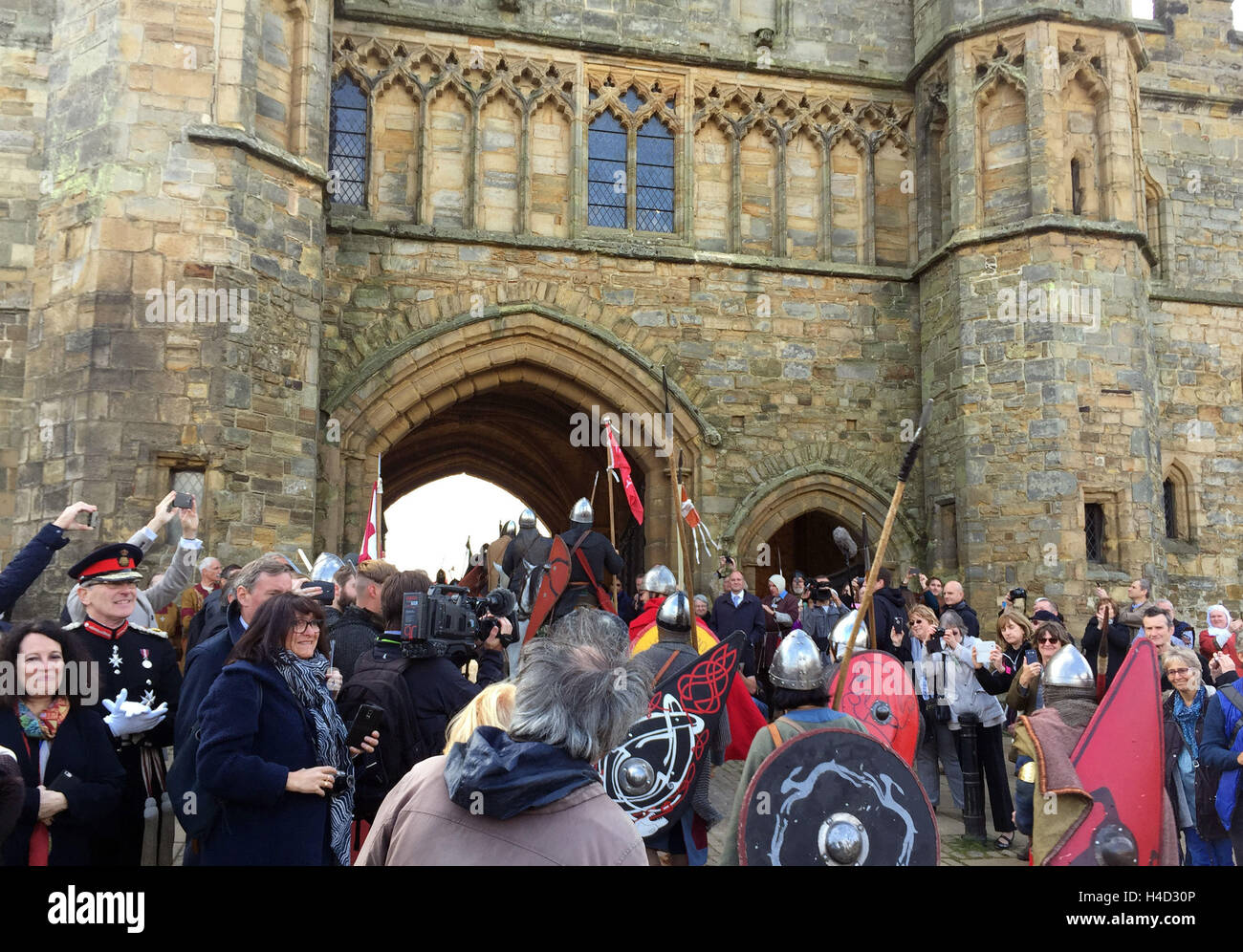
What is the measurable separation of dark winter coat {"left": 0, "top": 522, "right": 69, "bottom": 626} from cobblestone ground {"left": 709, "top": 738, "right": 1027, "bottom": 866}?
12.6 ft

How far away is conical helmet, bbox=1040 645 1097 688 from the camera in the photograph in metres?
4.16

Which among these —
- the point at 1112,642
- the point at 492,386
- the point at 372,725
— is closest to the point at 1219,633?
the point at 1112,642

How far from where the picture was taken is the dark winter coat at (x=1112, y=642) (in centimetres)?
714

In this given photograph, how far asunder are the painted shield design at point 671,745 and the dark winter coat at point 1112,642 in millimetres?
3517

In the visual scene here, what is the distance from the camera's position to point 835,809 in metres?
3.29

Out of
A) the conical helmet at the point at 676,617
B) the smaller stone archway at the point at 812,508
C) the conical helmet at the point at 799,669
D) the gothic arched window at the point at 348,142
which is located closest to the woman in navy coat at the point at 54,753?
the conical helmet at the point at 799,669

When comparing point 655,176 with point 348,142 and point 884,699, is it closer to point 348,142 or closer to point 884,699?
point 348,142

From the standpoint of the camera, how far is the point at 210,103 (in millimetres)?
10297

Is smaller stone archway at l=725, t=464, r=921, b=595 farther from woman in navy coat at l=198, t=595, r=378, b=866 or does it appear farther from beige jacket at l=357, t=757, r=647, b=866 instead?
beige jacket at l=357, t=757, r=647, b=866

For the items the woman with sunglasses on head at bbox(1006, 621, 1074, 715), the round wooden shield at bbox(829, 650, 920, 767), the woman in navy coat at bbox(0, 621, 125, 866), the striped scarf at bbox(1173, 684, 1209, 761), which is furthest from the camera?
the round wooden shield at bbox(829, 650, 920, 767)

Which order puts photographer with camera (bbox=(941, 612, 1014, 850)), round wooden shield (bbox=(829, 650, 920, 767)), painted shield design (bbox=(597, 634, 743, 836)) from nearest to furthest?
painted shield design (bbox=(597, 634, 743, 836))
round wooden shield (bbox=(829, 650, 920, 767))
photographer with camera (bbox=(941, 612, 1014, 850))

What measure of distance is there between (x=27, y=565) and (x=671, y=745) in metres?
2.65

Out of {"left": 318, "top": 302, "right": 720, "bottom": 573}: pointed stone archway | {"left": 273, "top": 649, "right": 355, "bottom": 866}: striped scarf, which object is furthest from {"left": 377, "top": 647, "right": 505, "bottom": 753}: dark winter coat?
{"left": 318, "top": 302, "right": 720, "bottom": 573}: pointed stone archway
